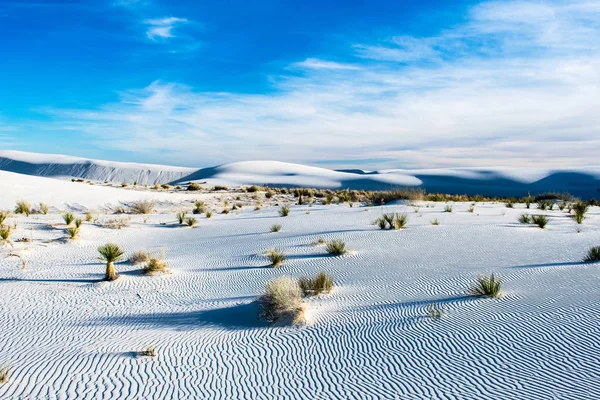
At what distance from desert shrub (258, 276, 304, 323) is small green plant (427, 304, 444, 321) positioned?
165 centimetres

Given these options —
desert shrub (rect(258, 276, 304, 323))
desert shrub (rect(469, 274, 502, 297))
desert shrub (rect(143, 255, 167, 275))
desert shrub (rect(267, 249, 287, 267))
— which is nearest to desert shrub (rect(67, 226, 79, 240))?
desert shrub (rect(143, 255, 167, 275))

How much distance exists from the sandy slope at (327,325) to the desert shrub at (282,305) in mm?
232

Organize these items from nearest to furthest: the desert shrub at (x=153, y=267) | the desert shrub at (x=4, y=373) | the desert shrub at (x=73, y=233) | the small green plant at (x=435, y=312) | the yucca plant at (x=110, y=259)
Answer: the desert shrub at (x=4, y=373) < the small green plant at (x=435, y=312) < the yucca plant at (x=110, y=259) < the desert shrub at (x=153, y=267) < the desert shrub at (x=73, y=233)

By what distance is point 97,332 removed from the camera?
5.97 m

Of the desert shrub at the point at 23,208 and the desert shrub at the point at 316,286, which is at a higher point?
the desert shrub at the point at 23,208

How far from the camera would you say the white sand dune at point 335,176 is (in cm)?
6216

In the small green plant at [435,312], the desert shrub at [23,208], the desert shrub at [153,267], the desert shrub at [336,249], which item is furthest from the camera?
the desert shrub at [23,208]

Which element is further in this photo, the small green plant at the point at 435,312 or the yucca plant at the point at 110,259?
the yucca plant at the point at 110,259

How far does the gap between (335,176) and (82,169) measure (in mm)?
50577

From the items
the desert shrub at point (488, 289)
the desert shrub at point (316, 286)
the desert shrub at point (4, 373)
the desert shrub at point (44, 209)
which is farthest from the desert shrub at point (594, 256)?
the desert shrub at point (44, 209)

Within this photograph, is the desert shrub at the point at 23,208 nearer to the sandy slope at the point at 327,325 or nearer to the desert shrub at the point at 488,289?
the sandy slope at the point at 327,325

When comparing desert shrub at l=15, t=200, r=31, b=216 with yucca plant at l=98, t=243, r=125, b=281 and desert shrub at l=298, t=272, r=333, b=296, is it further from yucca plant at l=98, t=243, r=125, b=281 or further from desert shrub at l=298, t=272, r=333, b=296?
desert shrub at l=298, t=272, r=333, b=296

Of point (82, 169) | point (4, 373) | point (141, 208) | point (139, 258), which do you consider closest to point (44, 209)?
point (141, 208)

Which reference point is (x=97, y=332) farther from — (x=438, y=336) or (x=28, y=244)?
(x=28, y=244)
